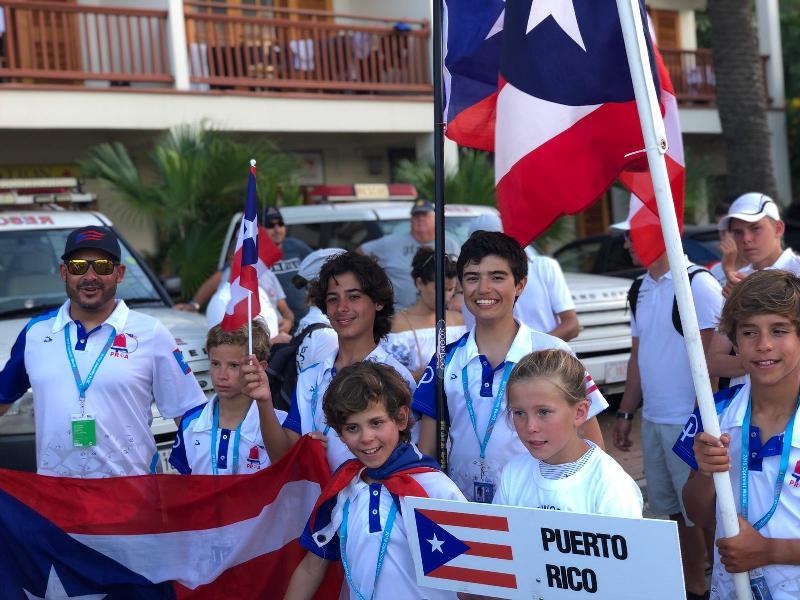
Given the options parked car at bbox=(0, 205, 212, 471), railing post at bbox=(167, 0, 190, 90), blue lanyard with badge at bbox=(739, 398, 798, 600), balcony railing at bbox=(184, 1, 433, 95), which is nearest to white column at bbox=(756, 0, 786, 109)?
balcony railing at bbox=(184, 1, 433, 95)

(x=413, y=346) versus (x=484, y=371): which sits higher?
(x=484, y=371)

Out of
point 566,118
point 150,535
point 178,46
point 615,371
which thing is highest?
point 178,46

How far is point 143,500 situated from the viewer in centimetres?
442

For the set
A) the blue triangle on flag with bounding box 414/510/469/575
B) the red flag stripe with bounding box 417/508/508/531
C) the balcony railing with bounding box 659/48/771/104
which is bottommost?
the blue triangle on flag with bounding box 414/510/469/575

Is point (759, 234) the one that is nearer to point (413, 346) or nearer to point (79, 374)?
point (413, 346)

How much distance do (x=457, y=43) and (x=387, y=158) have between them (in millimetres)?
14790

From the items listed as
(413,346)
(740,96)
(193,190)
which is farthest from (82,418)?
(740,96)

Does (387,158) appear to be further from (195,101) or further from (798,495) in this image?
(798,495)

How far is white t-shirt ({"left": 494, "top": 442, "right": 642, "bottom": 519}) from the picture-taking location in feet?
10.2

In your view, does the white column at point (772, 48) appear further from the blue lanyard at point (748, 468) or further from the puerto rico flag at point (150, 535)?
the blue lanyard at point (748, 468)

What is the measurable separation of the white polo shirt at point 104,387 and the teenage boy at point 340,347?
693mm

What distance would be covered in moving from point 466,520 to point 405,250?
18.0 feet

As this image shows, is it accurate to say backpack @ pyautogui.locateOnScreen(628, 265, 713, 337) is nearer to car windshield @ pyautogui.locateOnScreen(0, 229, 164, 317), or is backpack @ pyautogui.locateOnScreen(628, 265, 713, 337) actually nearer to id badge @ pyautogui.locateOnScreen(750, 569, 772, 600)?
id badge @ pyautogui.locateOnScreen(750, 569, 772, 600)

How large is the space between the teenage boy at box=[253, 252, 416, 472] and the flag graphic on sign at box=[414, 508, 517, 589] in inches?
39.1
